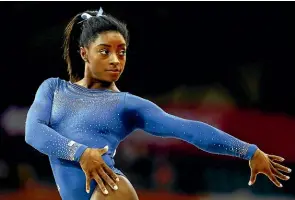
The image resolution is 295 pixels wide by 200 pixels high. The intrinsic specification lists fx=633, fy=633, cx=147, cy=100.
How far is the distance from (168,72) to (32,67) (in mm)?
1186

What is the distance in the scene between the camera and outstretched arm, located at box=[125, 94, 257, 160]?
2406mm

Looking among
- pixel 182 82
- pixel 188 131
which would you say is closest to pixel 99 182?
pixel 188 131

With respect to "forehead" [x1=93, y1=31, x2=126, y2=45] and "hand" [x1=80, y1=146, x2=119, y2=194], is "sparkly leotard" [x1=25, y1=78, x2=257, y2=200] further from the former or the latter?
"forehead" [x1=93, y1=31, x2=126, y2=45]

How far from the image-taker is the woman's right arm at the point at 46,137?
7.68ft

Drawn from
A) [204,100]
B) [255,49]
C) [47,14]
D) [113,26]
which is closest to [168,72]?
[204,100]

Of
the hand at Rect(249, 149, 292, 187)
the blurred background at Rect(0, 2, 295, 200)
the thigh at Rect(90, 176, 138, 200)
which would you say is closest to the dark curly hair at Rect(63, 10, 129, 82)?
the thigh at Rect(90, 176, 138, 200)

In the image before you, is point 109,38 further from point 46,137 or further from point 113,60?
point 46,137

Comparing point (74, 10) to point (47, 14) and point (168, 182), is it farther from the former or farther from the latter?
point (168, 182)

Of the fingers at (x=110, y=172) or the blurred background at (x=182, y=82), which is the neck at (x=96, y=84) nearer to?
the fingers at (x=110, y=172)

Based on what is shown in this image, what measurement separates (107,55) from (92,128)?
12.3 inches

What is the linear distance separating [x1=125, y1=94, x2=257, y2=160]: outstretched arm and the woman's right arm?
0.30 meters

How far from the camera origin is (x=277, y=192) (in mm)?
5105

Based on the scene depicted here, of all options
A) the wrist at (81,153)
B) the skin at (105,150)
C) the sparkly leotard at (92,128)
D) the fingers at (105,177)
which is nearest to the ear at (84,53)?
the skin at (105,150)

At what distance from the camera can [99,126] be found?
8.21 feet
